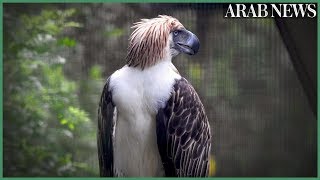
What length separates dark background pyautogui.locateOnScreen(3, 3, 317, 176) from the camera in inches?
179

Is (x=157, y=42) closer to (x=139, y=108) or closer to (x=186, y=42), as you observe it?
A: (x=186, y=42)

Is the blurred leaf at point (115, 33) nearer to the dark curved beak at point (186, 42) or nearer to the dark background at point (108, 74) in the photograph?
the dark background at point (108, 74)

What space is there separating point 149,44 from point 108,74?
0.91 metres

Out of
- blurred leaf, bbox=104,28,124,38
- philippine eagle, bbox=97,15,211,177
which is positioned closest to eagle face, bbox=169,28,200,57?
philippine eagle, bbox=97,15,211,177

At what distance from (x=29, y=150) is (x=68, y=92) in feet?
1.70

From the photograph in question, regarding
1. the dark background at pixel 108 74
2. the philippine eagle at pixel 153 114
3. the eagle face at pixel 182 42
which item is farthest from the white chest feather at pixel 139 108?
the dark background at pixel 108 74

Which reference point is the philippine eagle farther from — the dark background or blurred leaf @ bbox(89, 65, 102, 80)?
blurred leaf @ bbox(89, 65, 102, 80)

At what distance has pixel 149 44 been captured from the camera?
378 centimetres

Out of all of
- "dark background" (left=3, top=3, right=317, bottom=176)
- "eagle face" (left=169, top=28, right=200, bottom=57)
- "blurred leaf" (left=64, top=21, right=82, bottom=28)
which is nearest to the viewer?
"eagle face" (left=169, top=28, right=200, bottom=57)

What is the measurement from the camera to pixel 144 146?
3852mm

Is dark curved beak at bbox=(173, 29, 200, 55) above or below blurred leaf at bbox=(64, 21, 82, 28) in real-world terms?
below

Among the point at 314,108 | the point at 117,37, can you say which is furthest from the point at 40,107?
the point at 314,108

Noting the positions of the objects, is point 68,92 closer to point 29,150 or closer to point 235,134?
point 29,150

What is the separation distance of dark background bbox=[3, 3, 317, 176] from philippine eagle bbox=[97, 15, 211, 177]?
25.7 inches
